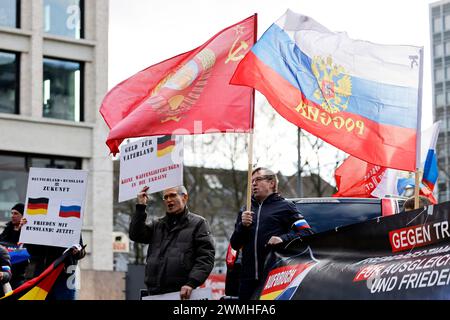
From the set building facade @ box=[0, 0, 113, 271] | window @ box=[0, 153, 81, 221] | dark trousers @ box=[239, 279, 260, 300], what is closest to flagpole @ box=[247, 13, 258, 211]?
dark trousers @ box=[239, 279, 260, 300]

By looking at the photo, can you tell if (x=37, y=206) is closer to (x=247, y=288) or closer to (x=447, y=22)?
(x=247, y=288)

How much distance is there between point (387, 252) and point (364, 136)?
2.55 metres

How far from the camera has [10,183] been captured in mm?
34531

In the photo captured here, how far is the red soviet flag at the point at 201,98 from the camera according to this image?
10805 mm

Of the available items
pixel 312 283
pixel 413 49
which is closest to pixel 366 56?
pixel 413 49

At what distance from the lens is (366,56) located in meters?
10.5

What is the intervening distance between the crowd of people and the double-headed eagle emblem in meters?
0.75

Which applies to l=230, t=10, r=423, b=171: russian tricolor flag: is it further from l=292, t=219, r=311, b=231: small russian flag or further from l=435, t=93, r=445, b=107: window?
l=435, t=93, r=445, b=107: window

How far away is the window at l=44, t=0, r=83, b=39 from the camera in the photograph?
36.6 m

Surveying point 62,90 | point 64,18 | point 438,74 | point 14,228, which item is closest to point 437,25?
point 438,74

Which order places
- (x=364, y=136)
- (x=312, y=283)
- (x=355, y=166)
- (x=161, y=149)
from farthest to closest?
(x=355, y=166) < (x=161, y=149) < (x=364, y=136) < (x=312, y=283)
